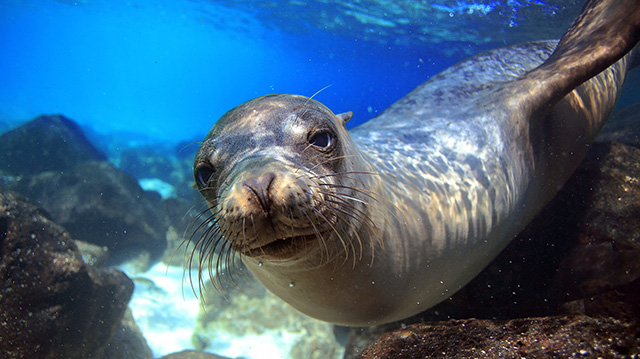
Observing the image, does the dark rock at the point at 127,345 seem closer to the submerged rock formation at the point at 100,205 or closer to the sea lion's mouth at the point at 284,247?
the submerged rock formation at the point at 100,205

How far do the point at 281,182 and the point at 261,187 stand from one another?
79mm

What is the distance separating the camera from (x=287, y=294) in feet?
6.92

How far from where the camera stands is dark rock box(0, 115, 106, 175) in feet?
32.6

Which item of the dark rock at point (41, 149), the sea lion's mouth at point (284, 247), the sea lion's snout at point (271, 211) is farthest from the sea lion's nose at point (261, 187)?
the dark rock at point (41, 149)

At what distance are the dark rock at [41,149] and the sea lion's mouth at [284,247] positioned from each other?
10.8 metres

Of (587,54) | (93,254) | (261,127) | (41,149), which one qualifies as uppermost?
(41,149)

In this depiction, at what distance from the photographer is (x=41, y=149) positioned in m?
10.3

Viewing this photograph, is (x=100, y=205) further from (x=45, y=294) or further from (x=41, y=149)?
(x=41, y=149)

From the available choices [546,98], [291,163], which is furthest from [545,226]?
[291,163]

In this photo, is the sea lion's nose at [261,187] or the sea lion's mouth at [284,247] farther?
the sea lion's mouth at [284,247]

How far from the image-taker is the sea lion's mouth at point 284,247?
1.37m

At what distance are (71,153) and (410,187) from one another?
459 inches

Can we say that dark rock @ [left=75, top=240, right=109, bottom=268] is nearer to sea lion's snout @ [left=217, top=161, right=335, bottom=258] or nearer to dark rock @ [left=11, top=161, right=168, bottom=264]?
dark rock @ [left=11, top=161, right=168, bottom=264]

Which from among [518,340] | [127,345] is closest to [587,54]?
[518,340]
